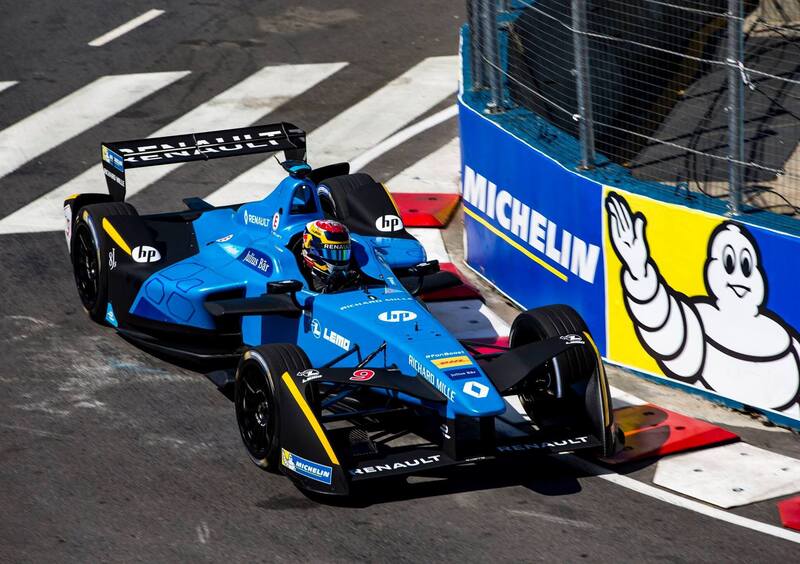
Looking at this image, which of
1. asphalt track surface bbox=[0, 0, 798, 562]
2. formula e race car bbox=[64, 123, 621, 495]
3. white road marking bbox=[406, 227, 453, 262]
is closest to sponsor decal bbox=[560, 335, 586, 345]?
formula e race car bbox=[64, 123, 621, 495]

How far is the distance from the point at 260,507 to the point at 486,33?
5.48 m

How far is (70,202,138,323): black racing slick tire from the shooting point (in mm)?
11406

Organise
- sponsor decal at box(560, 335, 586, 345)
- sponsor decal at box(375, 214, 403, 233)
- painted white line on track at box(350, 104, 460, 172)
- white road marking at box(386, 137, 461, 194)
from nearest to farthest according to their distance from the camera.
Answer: sponsor decal at box(560, 335, 586, 345)
sponsor decal at box(375, 214, 403, 233)
white road marking at box(386, 137, 461, 194)
painted white line on track at box(350, 104, 460, 172)

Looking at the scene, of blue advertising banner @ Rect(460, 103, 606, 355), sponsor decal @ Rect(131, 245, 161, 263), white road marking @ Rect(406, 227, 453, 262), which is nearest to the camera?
blue advertising banner @ Rect(460, 103, 606, 355)

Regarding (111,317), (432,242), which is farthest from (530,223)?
(111,317)

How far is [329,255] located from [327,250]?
0.13 ft

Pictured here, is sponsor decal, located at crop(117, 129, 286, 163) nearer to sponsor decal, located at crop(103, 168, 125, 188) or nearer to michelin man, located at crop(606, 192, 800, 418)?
sponsor decal, located at crop(103, 168, 125, 188)

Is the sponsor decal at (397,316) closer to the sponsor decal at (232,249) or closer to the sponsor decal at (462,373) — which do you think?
the sponsor decal at (462,373)

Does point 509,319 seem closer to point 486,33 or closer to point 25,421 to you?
point 486,33

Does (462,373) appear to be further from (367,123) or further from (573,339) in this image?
(367,123)

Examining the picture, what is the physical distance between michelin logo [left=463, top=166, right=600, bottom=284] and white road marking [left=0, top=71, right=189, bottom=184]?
5788 millimetres

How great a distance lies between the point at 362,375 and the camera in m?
8.77

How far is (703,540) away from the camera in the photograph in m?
8.12

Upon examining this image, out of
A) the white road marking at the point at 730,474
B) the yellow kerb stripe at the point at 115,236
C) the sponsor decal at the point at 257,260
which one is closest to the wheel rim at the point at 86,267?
the yellow kerb stripe at the point at 115,236
